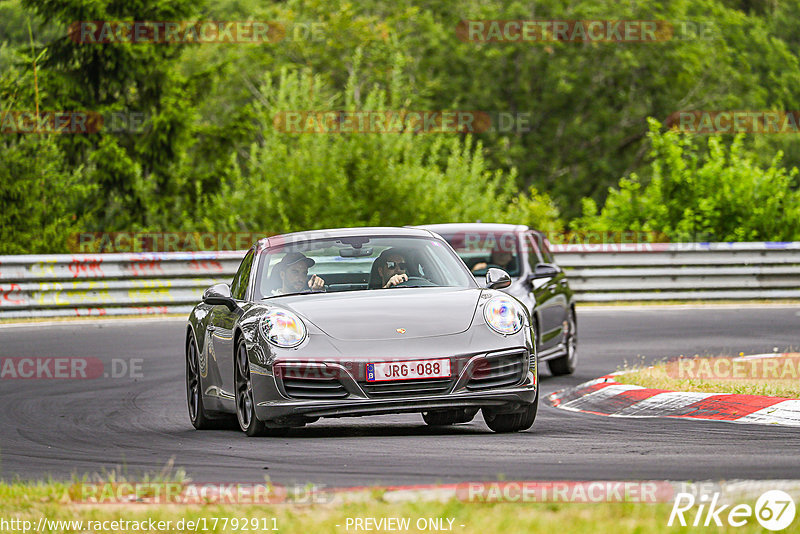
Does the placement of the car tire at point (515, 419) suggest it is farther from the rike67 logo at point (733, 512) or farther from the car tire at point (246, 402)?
the rike67 logo at point (733, 512)

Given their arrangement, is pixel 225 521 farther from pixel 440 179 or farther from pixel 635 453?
pixel 440 179

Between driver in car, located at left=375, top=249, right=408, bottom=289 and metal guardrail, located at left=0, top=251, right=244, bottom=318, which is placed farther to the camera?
metal guardrail, located at left=0, top=251, right=244, bottom=318

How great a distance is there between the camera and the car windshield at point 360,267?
9.80m

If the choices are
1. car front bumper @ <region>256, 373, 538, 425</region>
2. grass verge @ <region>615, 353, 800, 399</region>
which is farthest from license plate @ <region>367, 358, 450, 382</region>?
grass verge @ <region>615, 353, 800, 399</region>

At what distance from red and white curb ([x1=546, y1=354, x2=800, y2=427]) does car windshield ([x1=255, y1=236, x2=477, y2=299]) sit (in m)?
1.75

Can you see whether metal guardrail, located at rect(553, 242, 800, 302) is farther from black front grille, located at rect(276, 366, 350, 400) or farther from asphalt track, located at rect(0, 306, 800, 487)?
black front grille, located at rect(276, 366, 350, 400)

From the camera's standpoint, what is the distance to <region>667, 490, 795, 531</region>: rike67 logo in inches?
201

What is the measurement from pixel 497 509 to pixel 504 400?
3.37 metres

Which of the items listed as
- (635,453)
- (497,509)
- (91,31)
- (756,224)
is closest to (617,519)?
(497,509)

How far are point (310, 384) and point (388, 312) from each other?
Result: 26.5 inches

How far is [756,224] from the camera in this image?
2820 centimetres

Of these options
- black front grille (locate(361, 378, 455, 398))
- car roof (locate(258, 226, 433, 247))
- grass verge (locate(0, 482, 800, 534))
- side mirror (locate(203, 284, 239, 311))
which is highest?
car roof (locate(258, 226, 433, 247))

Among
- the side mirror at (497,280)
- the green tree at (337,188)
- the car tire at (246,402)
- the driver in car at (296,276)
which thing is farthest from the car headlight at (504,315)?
the green tree at (337,188)

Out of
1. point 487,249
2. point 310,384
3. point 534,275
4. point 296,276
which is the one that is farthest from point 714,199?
point 310,384
